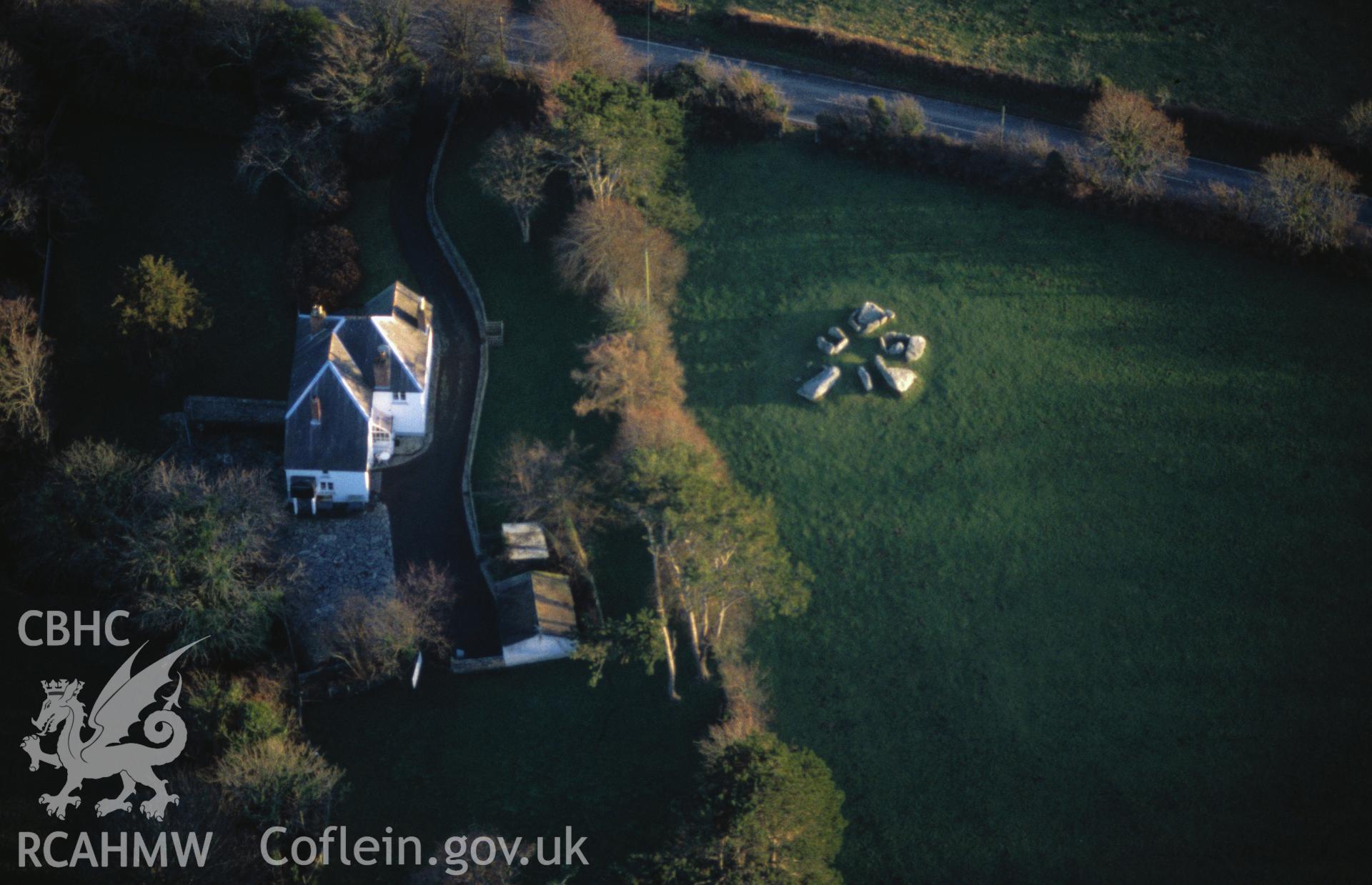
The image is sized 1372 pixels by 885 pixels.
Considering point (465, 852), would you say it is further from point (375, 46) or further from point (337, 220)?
point (375, 46)

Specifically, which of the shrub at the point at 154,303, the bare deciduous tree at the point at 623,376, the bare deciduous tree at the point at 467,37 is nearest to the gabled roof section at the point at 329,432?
the shrub at the point at 154,303

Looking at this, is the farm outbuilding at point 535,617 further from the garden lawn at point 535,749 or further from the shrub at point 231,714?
the shrub at point 231,714

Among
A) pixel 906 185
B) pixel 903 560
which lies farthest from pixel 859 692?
pixel 906 185

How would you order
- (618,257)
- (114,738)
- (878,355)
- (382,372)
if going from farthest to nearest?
(618,257)
(878,355)
(382,372)
(114,738)

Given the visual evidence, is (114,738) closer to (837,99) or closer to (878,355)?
(878,355)

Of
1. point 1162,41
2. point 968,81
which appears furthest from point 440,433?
point 1162,41

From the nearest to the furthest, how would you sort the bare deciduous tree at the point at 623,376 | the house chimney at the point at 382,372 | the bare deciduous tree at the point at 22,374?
1. the bare deciduous tree at the point at 22,374
2. the bare deciduous tree at the point at 623,376
3. the house chimney at the point at 382,372
